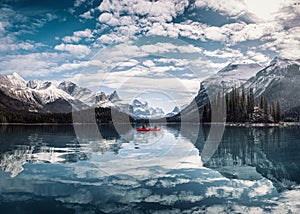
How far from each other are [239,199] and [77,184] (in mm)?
13252

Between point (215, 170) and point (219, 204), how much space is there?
1149 centimetres

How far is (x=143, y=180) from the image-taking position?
957 inches

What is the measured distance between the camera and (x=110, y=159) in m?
36.1

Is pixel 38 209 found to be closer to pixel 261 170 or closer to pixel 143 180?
pixel 143 180

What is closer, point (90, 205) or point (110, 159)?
point (90, 205)

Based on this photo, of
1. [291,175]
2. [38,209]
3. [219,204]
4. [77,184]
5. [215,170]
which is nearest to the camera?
[38,209]

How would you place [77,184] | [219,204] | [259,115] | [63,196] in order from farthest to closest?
[259,115] < [77,184] < [63,196] < [219,204]

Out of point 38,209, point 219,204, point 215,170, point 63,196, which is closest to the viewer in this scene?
point 38,209

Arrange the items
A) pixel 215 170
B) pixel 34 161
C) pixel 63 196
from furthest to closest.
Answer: pixel 34 161, pixel 215 170, pixel 63 196

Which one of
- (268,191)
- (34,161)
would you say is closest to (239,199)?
(268,191)

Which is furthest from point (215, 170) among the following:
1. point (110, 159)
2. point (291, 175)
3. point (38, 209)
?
point (38, 209)

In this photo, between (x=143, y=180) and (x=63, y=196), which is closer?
(x=63, y=196)

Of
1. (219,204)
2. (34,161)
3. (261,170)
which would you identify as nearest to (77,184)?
A: (219,204)

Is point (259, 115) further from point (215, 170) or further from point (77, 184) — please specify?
point (77, 184)
